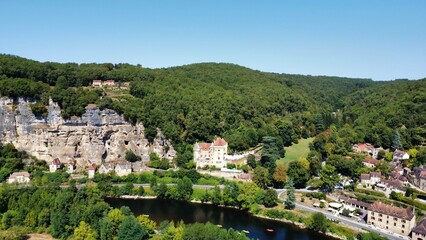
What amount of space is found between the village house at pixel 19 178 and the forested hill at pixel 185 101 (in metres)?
8.48

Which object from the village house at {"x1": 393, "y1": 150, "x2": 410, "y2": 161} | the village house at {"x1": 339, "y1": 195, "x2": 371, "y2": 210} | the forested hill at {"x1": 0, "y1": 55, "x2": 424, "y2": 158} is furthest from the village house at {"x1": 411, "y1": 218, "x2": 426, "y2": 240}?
the forested hill at {"x1": 0, "y1": 55, "x2": 424, "y2": 158}

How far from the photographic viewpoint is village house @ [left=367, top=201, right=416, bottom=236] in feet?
88.5

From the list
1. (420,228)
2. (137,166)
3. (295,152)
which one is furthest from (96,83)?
(420,228)

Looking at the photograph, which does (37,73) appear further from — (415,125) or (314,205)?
(415,125)

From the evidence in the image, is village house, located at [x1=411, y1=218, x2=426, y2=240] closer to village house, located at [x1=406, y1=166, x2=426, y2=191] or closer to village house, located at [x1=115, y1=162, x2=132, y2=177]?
village house, located at [x1=406, y1=166, x2=426, y2=191]

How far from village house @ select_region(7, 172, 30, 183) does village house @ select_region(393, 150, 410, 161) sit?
43.5 metres

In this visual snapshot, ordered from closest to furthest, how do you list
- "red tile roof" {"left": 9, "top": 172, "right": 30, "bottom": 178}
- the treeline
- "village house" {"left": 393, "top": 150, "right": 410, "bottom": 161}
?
"red tile roof" {"left": 9, "top": 172, "right": 30, "bottom": 178}, "village house" {"left": 393, "top": 150, "right": 410, "bottom": 161}, the treeline

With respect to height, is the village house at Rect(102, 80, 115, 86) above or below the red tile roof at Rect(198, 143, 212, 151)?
above

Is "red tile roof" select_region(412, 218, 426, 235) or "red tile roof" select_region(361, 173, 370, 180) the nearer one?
"red tile roof" select_region(412, 218, 426, 235)

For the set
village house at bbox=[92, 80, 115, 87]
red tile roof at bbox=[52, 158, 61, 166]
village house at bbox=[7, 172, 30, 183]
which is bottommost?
village house at bbox=[7, 172, 30, 183]

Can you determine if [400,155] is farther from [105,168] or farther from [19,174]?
[19,174]

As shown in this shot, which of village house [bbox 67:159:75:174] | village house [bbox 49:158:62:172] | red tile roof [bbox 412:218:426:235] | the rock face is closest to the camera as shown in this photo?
red tile roof [bbox 412:218:426:235]

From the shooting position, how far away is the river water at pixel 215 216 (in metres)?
27.4

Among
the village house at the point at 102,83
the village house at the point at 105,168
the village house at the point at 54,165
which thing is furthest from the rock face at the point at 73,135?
the village house at the point at 102,83
